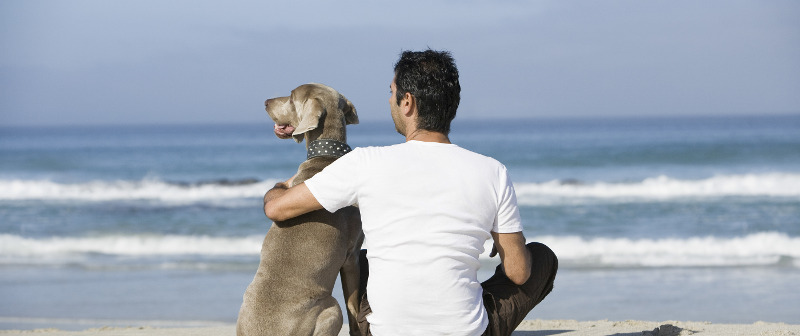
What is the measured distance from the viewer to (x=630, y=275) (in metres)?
7.61

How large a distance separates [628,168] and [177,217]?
12.4 m

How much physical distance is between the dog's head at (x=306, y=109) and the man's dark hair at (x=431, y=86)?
0.89 m

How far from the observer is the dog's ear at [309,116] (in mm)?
3457

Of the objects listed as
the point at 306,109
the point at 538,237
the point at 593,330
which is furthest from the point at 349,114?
the point at 538,237

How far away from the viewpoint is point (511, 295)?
2988 mm

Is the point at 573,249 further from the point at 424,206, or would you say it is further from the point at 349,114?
the point at 424,206

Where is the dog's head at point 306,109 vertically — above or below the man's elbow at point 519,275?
above

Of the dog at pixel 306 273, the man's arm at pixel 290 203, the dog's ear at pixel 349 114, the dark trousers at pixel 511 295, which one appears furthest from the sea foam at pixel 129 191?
the dark trousers at pixel 511 295

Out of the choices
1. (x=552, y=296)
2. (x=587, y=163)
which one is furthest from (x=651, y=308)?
(x=587, y=163)

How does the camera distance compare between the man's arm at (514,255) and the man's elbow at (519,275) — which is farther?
the man's elbow at (519,275)

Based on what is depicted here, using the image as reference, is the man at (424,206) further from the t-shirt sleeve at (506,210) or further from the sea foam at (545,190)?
the sea foam at (545,190)

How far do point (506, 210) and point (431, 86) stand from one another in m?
0.51

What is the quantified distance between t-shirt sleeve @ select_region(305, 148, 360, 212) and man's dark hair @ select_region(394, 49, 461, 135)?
0.28 meters

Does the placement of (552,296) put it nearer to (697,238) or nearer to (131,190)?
(697,238)
